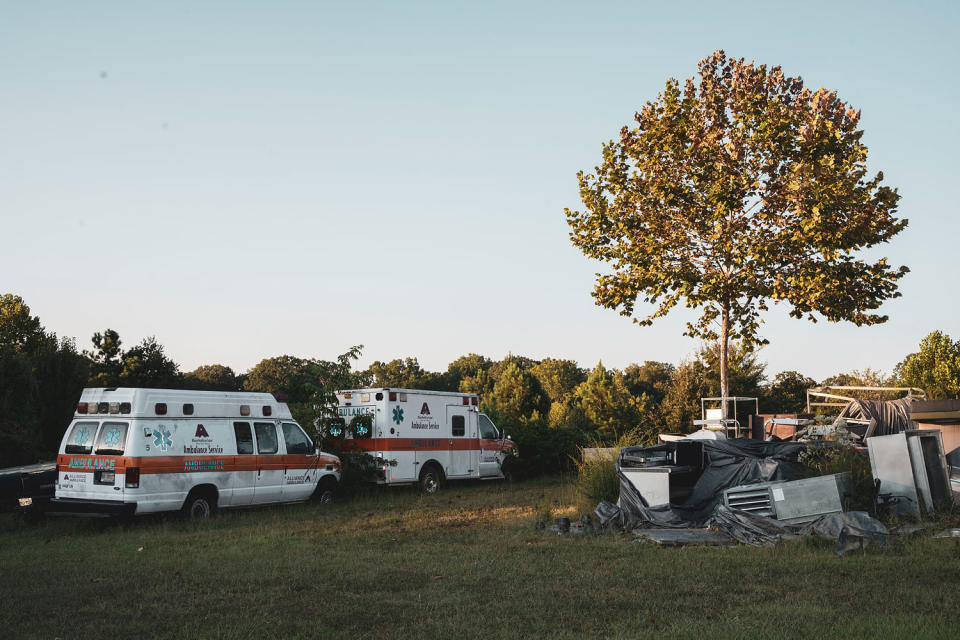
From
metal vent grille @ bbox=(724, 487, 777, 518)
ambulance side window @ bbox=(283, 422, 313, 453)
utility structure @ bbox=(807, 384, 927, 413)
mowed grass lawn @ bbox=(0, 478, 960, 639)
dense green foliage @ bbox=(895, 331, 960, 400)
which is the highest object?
dense green foliage @ bbox=(895, 331, 960, 400)

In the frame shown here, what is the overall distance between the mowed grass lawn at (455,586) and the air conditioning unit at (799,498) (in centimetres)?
88

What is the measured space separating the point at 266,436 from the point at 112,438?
286cm

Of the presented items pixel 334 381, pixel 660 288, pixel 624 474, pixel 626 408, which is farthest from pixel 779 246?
pixel 626 408

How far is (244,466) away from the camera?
551 inches

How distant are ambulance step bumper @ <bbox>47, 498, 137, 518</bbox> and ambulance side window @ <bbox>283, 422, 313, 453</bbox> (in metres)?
3.34

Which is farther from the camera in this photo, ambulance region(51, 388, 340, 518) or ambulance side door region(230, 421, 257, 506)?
ambulance side door region(230, 421, 257, 506)

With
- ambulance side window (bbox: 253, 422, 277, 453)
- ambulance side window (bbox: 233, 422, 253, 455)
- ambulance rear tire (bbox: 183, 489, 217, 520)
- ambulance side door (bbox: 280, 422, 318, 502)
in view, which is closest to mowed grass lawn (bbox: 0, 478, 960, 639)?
ambulance rear tire (bbox: 183, 489, 217, 520)

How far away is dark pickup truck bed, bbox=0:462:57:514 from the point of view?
1305 centimetres

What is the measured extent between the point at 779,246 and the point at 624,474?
9.30 m

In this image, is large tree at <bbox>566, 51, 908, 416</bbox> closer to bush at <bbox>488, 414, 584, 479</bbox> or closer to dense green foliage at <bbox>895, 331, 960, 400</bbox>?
bush at <bbox>488, 414, 584, 479</bbox>

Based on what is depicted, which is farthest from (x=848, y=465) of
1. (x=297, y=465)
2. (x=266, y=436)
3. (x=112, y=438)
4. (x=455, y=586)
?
(x=112, y=438)

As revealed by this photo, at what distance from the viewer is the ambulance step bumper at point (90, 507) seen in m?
12.0

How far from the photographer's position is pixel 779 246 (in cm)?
1894

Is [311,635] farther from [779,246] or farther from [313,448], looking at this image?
[779,246]
